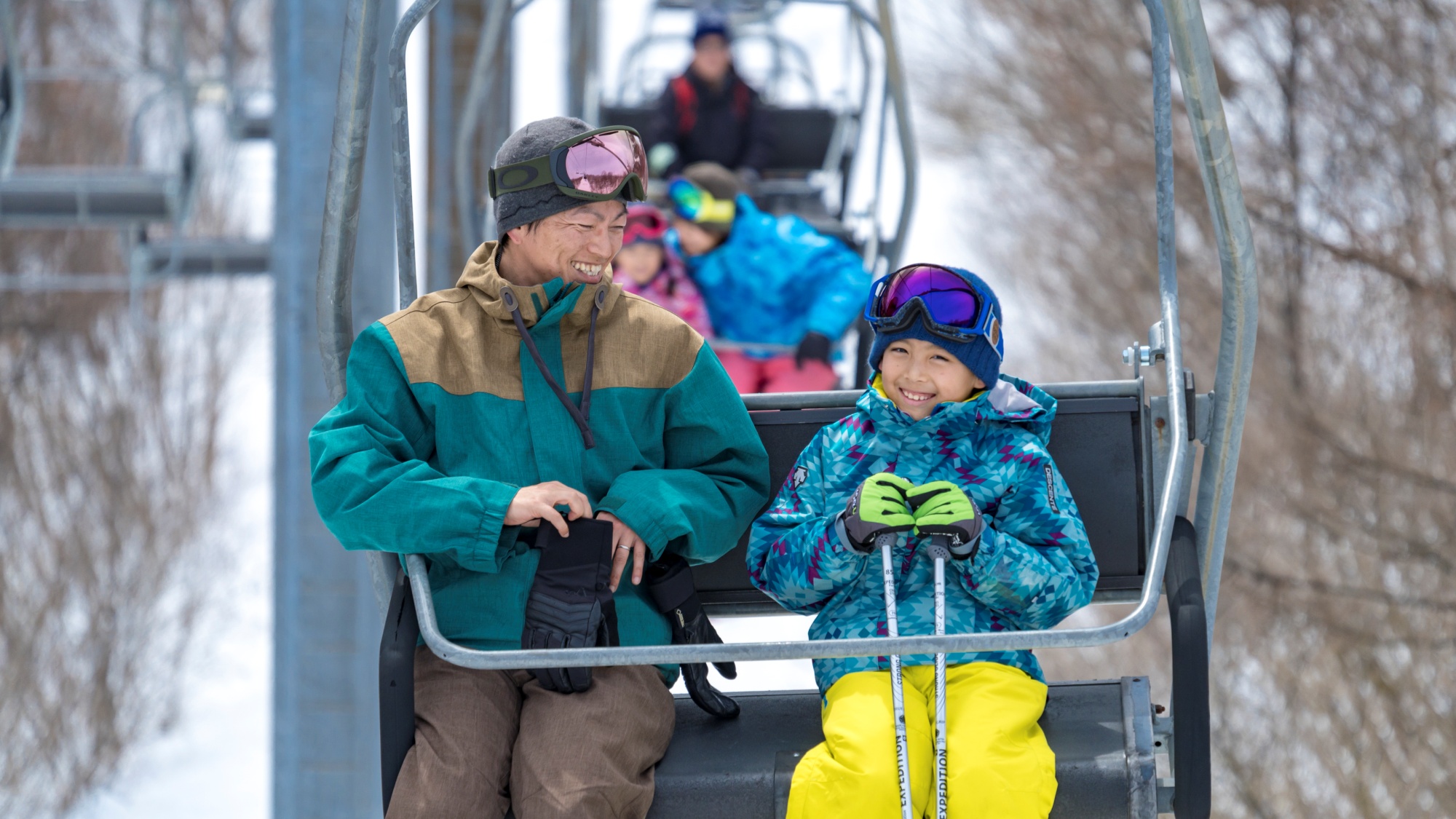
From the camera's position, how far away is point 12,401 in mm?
15664

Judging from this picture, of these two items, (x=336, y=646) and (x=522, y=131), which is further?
(x=336, y=646)

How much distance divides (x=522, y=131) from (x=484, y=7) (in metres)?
5.01

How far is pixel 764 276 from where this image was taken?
4750 mm

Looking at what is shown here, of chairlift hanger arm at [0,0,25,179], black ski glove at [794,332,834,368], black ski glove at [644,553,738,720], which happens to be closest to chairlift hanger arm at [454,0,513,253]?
black ski glove at [794,332,834,368]

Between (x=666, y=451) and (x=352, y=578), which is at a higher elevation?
(x=666, y=451)

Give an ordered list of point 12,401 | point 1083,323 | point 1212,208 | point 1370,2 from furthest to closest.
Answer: point 12,401 → point 1083,323 → point 1370,2 → point 1212,208

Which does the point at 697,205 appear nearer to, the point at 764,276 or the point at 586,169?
the point at 764,276

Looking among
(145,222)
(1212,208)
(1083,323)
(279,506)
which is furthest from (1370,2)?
(1212,208)

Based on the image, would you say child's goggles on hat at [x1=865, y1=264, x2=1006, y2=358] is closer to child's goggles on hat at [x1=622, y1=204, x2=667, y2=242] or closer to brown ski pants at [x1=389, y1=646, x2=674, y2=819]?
brown ski pants at [x1=389, y1=646, x2=674, y2=819]

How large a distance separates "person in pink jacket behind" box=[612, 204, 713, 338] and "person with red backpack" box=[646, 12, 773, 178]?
1440 mm

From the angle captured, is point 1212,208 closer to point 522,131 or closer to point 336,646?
point 522,131

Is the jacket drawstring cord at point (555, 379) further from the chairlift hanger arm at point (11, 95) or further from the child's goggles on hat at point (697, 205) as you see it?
the chairlift hanger arm at point (11, 95)

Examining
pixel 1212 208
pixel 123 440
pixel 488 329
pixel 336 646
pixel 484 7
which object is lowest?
pixel 123 440

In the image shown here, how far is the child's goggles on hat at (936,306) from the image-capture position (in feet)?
7.41
